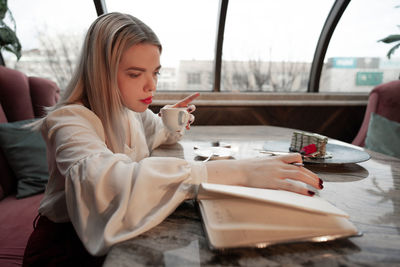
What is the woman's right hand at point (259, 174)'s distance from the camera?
63 centimetres

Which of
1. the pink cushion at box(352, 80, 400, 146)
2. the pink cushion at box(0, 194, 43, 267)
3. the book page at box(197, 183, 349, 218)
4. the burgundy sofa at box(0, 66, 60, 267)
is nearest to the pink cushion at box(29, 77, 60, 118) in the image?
the burgundy sofa at box(0, 66, 60, 267)

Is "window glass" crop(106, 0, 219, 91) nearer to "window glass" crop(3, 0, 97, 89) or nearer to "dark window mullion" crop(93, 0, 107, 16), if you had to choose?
"dark window mullion" crop(93, 0, 107, 16)

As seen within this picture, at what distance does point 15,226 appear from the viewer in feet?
3.80

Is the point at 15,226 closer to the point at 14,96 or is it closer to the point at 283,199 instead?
the point at 14,96

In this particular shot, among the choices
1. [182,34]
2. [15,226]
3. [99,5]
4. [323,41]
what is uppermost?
[99,5]

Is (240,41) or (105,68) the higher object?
(240,41)

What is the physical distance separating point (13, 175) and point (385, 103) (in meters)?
3.02

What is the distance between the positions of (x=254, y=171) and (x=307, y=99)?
9.28 ft

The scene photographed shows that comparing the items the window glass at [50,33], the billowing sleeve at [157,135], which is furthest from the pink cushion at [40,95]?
the window glass at [50,33]

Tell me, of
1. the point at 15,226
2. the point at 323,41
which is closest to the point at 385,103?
the point at 323,41

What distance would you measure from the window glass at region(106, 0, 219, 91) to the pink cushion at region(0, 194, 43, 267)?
2.24m

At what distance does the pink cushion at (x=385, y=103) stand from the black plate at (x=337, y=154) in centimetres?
138

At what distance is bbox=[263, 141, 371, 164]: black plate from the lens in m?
0.95

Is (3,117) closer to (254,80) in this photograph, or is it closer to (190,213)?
(190,213)
